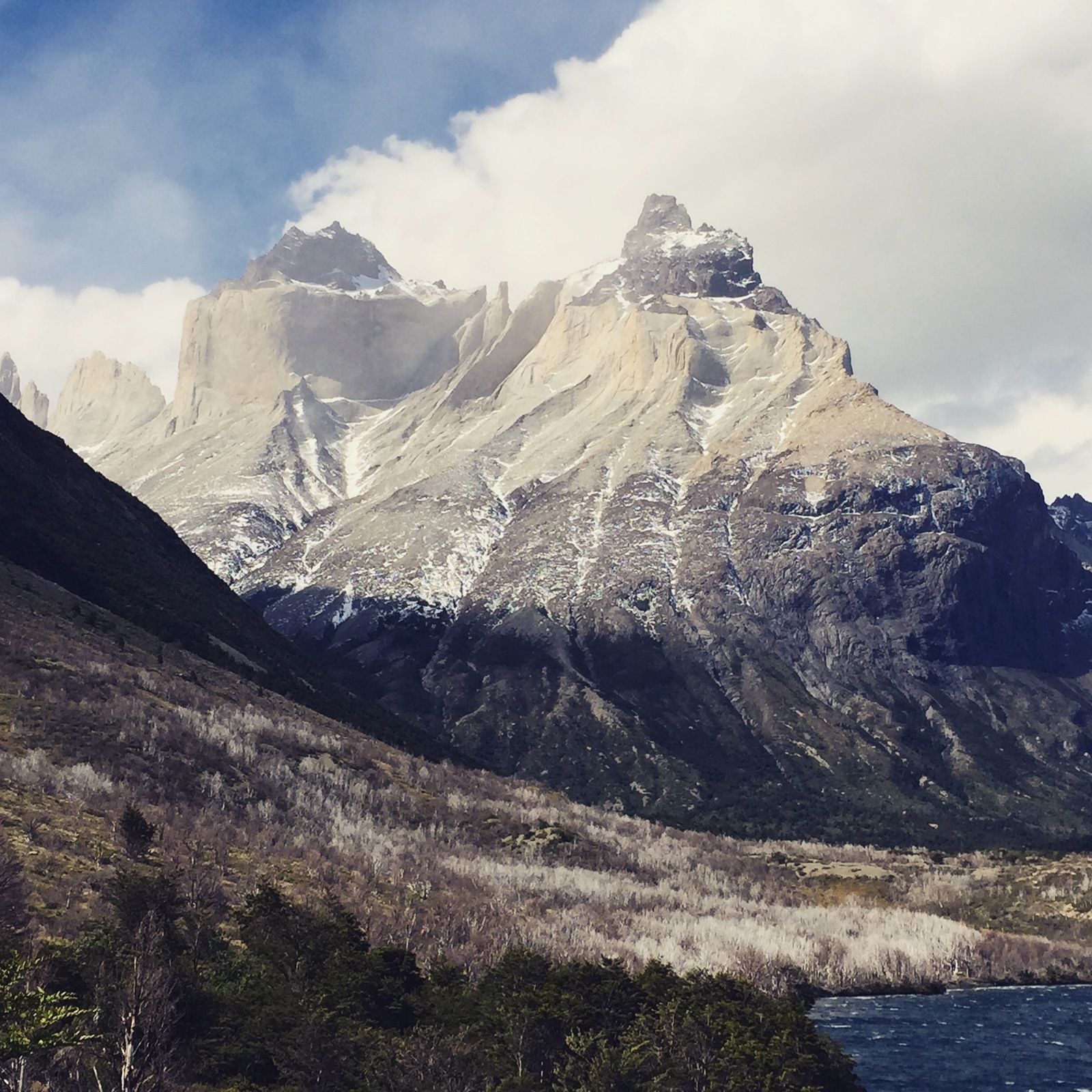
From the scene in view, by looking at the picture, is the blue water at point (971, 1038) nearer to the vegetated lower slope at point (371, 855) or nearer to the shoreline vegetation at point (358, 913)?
the shoreline vegetation at point (358, 913)

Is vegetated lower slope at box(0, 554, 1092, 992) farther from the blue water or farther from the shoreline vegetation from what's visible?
the blue water

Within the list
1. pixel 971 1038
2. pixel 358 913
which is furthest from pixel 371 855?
pixel 971 1038

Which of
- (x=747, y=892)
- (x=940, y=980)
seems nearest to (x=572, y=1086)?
(x=940, y=980)

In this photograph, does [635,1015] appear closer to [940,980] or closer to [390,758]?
[940,980]

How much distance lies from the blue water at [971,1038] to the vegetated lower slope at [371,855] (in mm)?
8055

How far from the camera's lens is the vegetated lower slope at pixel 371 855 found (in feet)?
352

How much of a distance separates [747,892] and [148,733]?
95.4m

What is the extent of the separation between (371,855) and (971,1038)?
210 ft

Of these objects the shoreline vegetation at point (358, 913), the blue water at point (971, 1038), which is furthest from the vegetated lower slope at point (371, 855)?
the blue water at point (971, 1038)

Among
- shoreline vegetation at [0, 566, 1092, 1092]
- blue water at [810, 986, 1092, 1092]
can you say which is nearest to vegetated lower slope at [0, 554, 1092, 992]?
shoreline vegetation at [0, 566, 1092, 1092]

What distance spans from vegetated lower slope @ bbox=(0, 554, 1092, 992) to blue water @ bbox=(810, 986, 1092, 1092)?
8055 mm

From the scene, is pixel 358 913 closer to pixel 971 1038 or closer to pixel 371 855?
pixel 371 855

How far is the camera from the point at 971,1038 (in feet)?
372

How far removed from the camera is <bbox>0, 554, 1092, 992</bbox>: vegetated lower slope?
107250 millimetres
